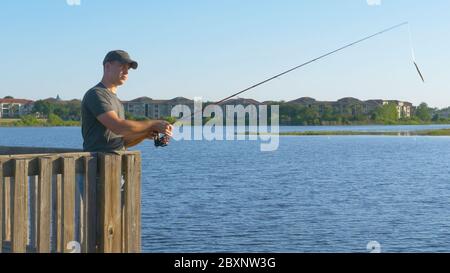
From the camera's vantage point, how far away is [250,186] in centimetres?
4122

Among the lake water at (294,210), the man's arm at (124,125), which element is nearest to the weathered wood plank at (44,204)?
the man's arm at (124,125)

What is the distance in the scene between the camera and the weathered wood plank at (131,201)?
5520 mm

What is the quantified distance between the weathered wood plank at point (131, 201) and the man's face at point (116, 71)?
756 millimetres

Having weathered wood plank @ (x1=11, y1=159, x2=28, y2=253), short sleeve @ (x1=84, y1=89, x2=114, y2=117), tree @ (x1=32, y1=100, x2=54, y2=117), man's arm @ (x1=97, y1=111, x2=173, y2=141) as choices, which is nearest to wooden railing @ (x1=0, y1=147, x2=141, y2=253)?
weathered wood plank @ (x1=11, y1=159, x2=28, y2=253)

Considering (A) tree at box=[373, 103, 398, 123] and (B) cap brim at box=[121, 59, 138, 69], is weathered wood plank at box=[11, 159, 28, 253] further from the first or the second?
(A) tree at box=[373, 103, 398, 123]

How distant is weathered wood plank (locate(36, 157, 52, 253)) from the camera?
4.96m

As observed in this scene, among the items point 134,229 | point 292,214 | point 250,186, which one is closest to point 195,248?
point 292,214

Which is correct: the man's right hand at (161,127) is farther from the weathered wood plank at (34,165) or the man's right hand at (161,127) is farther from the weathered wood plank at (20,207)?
the weathered wood plank at (20,207)

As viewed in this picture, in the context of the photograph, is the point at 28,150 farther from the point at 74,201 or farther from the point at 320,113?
the point at 320,113

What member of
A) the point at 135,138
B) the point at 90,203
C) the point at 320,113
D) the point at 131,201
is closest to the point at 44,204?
the point at 90,203

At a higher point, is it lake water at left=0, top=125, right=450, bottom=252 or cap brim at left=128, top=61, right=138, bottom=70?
cap brim at left=128, top=61, right=138, bottom=70

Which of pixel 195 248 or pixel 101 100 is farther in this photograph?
pixel 195 248
